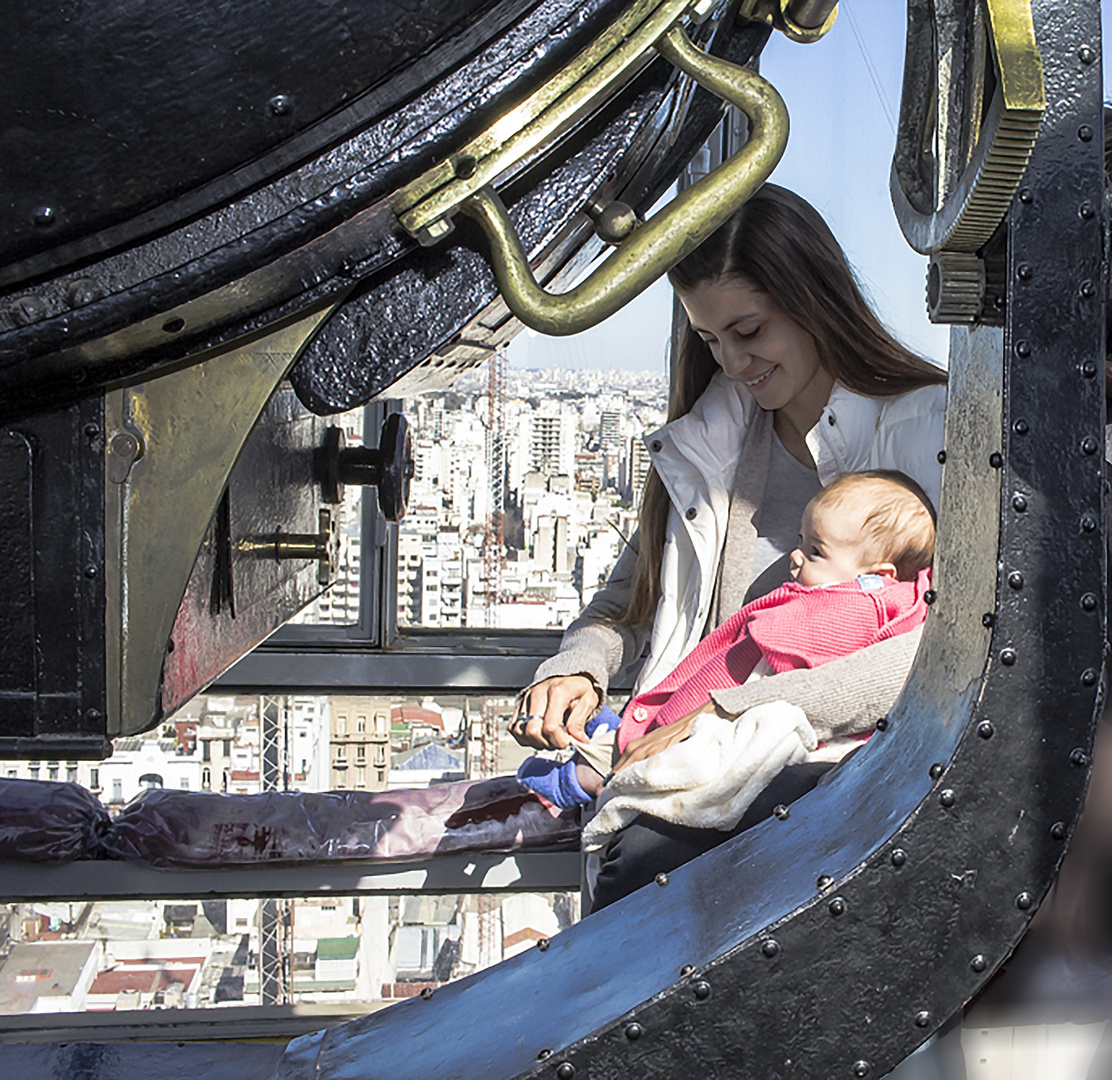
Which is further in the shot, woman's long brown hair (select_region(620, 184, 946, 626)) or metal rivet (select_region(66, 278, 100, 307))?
woman's long brown hair (select_region(620, 184, 946, 626))

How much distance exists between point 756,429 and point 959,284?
0.89 meters

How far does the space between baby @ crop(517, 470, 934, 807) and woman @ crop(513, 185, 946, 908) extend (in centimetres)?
7

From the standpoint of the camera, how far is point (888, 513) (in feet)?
4.83

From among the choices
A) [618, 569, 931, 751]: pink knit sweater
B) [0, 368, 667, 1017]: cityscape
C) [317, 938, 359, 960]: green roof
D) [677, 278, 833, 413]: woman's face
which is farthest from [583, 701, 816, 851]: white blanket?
[317, 938, 359, 960]: green roof

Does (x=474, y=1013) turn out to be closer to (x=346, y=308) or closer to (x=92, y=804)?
(x=346, y=308)

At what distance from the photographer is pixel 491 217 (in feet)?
2.48

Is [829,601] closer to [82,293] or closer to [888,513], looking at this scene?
[888,513]

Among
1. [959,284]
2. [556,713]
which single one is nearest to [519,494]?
[556,713]

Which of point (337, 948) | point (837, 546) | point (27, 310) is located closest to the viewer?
point (27, 310)

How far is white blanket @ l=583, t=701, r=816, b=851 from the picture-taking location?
3.97 ft

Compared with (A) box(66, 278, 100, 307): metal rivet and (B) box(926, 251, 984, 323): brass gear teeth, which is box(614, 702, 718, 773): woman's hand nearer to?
(B) box(926, 251, 984, 323): brass gear teeth

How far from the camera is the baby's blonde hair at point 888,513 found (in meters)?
1.47

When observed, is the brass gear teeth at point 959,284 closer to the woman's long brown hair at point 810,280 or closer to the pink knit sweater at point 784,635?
the pink knit sweater at point 784,635

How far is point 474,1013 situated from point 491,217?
25.2 inches
